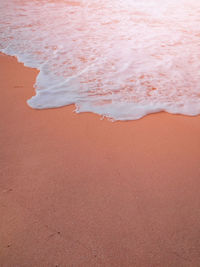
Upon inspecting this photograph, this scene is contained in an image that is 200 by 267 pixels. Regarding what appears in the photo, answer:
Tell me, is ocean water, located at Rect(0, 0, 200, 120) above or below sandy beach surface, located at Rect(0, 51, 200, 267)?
above

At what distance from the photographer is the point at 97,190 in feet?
5.20

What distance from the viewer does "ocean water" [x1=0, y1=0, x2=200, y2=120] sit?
8.54 feet

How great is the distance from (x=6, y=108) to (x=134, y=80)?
1575 millimetres

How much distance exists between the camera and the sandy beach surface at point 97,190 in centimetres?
127

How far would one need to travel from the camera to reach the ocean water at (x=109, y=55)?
2602 millimetres

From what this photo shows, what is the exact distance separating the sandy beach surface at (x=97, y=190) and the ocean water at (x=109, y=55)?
31cm

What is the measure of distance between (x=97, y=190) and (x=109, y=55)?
2.66m

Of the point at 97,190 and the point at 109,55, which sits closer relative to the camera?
the point at 97,190

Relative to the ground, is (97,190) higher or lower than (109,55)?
lower

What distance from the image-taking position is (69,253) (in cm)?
125

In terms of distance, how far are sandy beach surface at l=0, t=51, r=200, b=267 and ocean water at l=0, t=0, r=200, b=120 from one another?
0.31m

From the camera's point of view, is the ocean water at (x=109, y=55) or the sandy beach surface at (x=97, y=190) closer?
the sandy beach surface at (x=97, y=190)

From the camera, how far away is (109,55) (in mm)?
3717

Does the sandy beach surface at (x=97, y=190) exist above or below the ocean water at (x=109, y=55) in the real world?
below
